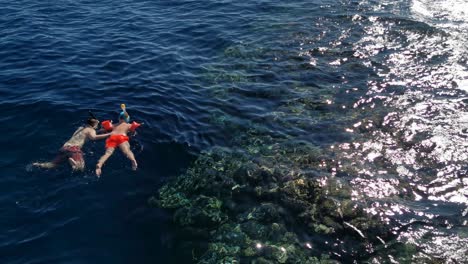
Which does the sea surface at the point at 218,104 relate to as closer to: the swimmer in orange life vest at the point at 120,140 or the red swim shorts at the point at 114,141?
the swimmer in orange life vest at the point at 120,140

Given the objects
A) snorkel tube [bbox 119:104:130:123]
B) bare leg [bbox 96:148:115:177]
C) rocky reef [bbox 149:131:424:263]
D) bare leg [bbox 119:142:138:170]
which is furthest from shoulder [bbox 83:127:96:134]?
rocky reef [bbox 149:131:424:263]

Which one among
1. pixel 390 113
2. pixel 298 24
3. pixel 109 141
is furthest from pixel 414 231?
pixel 298 24

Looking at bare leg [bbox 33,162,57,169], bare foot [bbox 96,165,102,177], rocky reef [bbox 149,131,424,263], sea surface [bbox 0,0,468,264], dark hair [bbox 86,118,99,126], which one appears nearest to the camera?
rocky reef [bbox 149,131,424,263]

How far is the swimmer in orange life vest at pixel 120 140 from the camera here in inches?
545

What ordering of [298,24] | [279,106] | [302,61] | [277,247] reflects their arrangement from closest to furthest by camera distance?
[277,247] < [279,106] < [302,61] < [298,24]

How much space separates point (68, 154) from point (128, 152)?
2.05 metres

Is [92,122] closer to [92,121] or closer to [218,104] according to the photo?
[92,121]

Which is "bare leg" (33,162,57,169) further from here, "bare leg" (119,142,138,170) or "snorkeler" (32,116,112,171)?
"bare leg" (119,142,138,170)

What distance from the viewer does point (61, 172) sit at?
44.3 feet

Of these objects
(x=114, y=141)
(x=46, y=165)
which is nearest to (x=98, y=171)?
(x=114, y=141)

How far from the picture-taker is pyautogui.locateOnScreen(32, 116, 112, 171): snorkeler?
13.6 metres

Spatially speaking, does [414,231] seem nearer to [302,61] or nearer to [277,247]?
[277,247]

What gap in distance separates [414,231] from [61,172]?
36.8 ft

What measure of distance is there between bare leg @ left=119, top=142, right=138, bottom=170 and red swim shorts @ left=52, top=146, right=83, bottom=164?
56.7 inches
